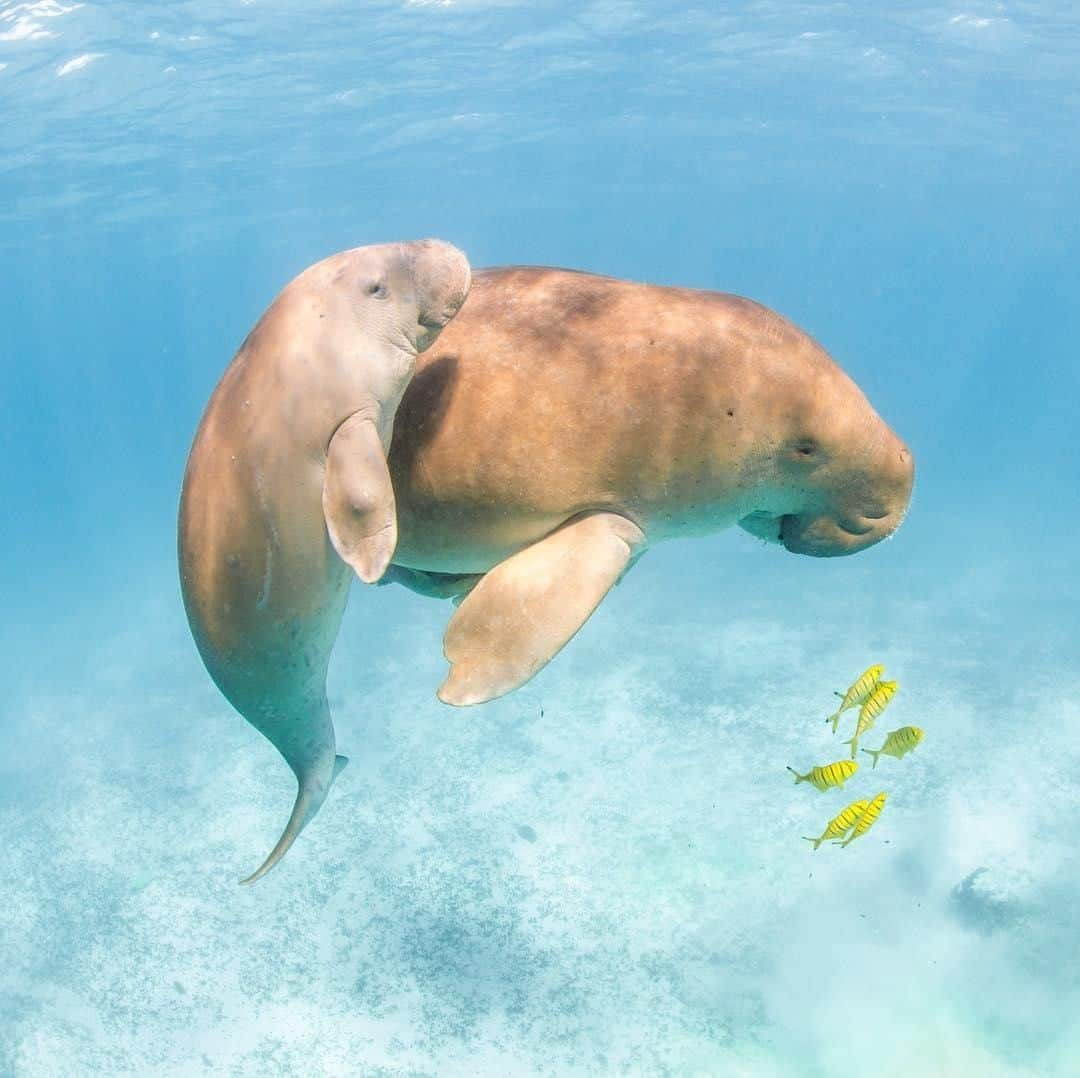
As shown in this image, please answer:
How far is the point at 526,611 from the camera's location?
2432mm

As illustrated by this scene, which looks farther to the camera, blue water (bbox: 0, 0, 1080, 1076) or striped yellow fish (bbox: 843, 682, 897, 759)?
blue water (bbox: 0, 0, 1080, 1076)

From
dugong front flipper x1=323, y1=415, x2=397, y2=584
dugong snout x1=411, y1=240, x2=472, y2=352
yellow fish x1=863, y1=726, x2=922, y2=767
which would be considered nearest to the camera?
dugong front flipper x1=323, y1=415, x2=397, y2=584

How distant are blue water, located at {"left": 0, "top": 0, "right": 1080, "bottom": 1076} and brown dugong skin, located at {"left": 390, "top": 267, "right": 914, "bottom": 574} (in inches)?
304

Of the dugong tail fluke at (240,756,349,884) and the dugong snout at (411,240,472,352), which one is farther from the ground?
the dugong snout at (411,240,472,352)

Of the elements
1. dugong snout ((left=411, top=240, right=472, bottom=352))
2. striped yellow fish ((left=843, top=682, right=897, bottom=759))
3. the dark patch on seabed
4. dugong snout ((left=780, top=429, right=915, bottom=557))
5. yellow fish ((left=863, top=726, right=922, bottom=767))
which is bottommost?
the dark patch on seabed

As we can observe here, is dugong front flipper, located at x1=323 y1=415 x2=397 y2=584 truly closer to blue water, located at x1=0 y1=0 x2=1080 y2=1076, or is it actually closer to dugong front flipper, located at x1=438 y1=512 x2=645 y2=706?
dugong front flipper, located at x1=438 y1=512 x2=645 y2=706

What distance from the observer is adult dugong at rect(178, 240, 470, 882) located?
95.5 inches

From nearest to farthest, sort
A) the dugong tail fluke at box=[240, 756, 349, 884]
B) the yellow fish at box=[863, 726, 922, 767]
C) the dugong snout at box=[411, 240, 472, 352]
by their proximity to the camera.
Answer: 1. the dugong snout at box=[411, 240, 472, 352]
2. the dugong tail fluke at box=[240, 756, 349, 884]
3. the yellow fish at box=[863, 726, 922, 767]

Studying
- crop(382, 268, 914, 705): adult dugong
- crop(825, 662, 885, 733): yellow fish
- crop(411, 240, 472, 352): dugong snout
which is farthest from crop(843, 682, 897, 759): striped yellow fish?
crop(411, 240, 472, 352): dugong snout

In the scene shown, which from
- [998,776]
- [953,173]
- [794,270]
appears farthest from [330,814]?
[794,270]

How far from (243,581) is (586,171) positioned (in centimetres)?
4663

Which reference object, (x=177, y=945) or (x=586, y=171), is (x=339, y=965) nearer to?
(x=177, y=945)

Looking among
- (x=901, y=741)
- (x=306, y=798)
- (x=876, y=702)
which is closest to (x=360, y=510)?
(x=306, y=798)

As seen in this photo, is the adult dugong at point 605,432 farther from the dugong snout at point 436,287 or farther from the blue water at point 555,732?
the blue water at point 555,732
